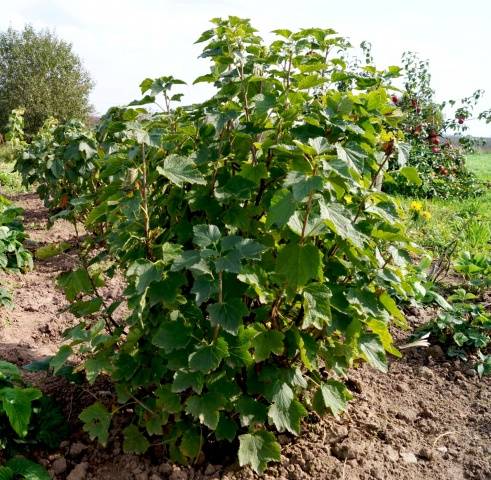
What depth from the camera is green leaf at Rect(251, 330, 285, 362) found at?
1.83 meters

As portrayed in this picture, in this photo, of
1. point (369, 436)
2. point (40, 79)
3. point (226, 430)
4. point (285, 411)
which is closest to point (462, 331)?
point (369, 436)

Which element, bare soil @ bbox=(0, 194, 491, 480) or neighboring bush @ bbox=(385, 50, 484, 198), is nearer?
bare soil @ bbox=(0, 194, 491, 480)

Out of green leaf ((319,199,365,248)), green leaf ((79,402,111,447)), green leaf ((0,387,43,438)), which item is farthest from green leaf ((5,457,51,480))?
green leaf ((319,199,365,248))

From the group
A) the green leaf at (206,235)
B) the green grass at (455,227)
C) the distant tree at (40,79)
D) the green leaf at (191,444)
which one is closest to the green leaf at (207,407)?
the green leaf at (191,444)

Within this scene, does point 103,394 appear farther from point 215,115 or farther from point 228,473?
point 215,115

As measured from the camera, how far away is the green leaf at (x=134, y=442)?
2061mm

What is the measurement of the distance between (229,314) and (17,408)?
967mm

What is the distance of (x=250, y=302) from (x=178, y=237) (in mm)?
428

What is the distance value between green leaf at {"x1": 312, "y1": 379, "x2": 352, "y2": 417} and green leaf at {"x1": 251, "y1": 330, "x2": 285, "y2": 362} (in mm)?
401

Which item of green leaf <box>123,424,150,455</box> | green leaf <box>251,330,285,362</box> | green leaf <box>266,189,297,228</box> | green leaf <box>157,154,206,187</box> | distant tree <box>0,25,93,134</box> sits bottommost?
green leaf <box>123,424,150,455</box>

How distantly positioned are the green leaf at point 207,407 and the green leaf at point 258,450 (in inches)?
9.9

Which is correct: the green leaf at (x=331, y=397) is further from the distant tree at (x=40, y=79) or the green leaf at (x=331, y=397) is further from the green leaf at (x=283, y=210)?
the distant tree at (x=40, y=79)

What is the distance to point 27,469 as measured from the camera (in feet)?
6.56

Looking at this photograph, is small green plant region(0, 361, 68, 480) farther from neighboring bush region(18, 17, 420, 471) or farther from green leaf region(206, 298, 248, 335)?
green leaf region(206, 298, 248, 335)
